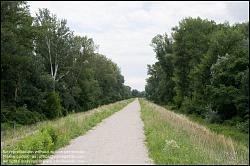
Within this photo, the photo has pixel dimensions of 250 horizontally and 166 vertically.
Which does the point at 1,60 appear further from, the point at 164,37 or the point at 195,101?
the point at 164,37

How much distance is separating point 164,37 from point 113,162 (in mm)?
72792

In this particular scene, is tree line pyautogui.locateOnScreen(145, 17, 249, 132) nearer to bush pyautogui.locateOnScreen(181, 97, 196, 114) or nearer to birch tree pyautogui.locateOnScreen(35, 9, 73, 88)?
bush pyautogui.locateOnScreen(181, 97, 196, 114)

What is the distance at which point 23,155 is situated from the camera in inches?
533

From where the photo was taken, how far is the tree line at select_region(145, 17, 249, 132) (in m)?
37.9

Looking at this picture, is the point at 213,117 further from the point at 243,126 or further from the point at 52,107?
the point at 52,107

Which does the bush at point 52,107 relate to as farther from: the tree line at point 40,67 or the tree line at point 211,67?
the tree line at point 211,67

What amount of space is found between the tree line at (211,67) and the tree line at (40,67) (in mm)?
15661

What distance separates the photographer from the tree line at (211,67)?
37.9m

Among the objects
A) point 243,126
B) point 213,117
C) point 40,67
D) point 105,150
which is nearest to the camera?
point 105,150

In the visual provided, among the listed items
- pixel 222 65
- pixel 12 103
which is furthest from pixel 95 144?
pixel 12 103

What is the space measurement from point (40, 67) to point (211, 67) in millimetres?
20991

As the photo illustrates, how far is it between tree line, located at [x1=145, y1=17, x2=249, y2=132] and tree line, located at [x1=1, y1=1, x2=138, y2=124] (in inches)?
617

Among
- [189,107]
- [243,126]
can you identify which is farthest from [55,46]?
[243,126]

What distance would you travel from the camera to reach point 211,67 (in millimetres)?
44469
